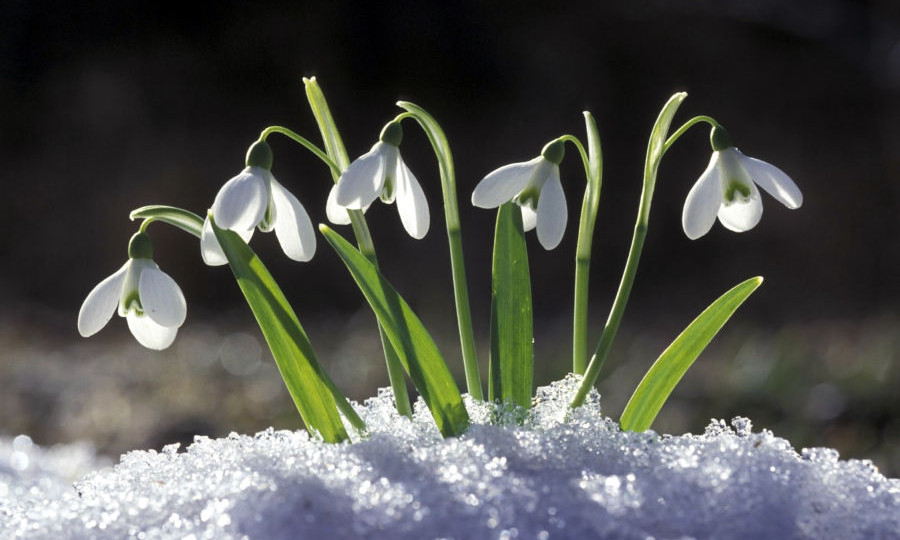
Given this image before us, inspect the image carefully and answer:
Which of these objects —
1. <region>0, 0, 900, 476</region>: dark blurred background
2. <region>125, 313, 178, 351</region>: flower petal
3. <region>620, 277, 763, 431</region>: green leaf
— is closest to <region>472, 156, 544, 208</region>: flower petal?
<region>620, 277, 763, 431</region>: green leaf

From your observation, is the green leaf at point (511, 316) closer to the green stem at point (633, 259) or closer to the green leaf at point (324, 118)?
the green stem at point (633, 259)

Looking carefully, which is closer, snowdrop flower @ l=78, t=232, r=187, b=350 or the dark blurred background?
snowdrop flower @ l=78, t=232, r=187, b=350

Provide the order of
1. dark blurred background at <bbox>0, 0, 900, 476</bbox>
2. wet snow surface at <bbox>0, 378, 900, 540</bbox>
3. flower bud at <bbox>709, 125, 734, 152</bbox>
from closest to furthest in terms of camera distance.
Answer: wet snow surface at <bbox>0, 378, 900, 540</bbox> → flower bud at <bbox>709, 125, 734, 152</bbox> → dark blurred background at <bbox>0, 0, 900, 476</bbox>

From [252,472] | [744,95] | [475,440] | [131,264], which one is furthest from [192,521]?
[744,95]

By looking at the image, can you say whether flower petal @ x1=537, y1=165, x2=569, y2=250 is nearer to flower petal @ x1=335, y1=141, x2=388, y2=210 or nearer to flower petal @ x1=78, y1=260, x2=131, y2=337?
flower petal @ x1=335, y1=141, x2=388, y2=210

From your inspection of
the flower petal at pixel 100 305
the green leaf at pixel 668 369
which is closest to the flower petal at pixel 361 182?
the flower petal at pixel 100 305

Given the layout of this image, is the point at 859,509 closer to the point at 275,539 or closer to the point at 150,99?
the point at 275,539

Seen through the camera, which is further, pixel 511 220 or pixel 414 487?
pixel 511 220
